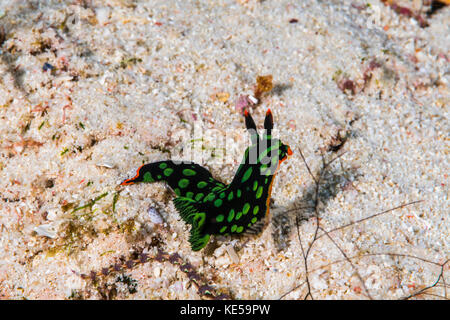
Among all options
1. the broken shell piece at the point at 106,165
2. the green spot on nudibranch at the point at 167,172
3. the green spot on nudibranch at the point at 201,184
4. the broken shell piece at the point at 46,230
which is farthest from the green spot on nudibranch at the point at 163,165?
the broken shell piece at the point at 46,230

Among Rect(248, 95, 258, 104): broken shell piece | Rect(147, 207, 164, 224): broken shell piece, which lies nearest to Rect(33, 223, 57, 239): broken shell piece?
Rect(147, 207, 164, 224): broken shell piece

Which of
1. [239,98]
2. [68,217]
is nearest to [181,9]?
[239,98]

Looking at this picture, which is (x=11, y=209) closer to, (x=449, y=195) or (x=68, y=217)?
(x=68, y=217)

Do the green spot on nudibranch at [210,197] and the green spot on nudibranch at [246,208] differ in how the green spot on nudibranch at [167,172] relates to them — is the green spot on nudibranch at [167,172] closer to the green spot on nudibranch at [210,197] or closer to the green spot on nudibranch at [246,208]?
the green spot on nudibranch at [210,197]

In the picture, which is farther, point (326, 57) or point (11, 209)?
point (326, 57)

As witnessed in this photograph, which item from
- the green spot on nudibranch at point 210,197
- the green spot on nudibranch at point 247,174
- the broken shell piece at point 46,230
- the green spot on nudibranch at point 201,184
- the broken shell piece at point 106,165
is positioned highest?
the green spot on nudibranch at point 247,174

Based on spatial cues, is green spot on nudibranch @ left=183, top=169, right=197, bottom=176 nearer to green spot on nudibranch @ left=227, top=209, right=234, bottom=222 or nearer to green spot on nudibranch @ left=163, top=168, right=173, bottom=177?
green spot on nudibranch @ left=163, top=168, right=173, bottom=177
